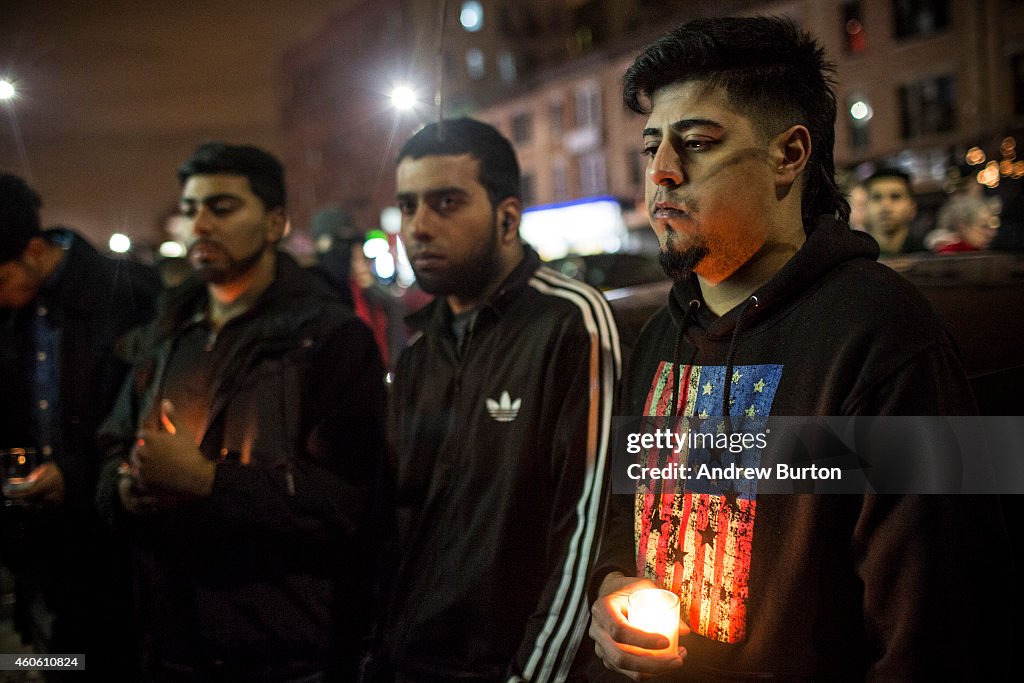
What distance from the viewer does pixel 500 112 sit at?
41.8 m

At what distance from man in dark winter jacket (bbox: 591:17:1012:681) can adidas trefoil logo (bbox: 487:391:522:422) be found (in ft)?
1.89

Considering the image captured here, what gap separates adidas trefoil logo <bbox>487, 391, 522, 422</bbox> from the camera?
2.63 m

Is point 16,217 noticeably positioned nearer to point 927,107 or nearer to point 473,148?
point 473,148

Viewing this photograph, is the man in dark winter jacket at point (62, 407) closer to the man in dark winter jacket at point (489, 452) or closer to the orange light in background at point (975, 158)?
the man in dark winter jacket at point (489, 452)

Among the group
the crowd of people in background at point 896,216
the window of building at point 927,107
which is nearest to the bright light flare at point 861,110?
the window of building at point 927,107

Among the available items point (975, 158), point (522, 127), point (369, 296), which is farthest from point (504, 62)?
point (369, 296)

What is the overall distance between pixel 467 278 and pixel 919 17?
85.6 ft

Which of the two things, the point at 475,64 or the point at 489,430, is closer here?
the point at 489,430

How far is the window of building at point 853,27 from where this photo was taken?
82.0 ft

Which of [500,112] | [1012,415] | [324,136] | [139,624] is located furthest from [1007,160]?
[324,136]

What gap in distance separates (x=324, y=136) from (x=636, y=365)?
67.5 metres

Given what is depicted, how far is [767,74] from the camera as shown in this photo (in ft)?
6.18

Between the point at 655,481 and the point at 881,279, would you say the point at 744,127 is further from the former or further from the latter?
the point at 655,481

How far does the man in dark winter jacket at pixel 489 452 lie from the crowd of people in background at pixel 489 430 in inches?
0.4
